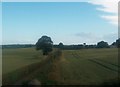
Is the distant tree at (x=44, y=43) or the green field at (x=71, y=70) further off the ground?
the distant tree at (x=44, y=43)

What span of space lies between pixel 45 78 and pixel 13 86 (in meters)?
2.67

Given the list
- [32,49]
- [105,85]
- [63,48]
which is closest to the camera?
[105,85]

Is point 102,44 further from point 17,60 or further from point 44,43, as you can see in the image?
point 17,60

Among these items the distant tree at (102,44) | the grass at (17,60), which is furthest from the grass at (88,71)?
the grass at (17,60)

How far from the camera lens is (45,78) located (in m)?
19.4

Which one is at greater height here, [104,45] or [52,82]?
[104,45]

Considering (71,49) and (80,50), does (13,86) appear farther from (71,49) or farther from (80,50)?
(80,50)

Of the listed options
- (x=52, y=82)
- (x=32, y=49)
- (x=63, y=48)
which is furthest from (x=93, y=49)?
(x=52, y=82)

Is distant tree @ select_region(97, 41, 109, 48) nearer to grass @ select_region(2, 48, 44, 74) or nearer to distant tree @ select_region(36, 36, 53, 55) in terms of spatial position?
distant tree @ select_region(36, 36, 53, 55)

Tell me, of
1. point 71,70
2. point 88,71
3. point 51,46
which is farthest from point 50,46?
point 88,71

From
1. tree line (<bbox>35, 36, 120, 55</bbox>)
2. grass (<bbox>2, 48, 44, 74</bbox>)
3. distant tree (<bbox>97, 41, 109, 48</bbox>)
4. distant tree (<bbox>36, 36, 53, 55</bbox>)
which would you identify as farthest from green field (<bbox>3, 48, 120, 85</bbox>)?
distant tree (<bbox>36, 36, 53, 55</bbox>)

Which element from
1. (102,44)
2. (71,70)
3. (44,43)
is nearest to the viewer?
(71,70)

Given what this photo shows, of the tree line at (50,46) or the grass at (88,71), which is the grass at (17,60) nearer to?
the tree line at (50,46)

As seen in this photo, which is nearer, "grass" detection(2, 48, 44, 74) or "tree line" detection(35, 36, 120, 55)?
"grass" detection(2, 48, 44, 74)
